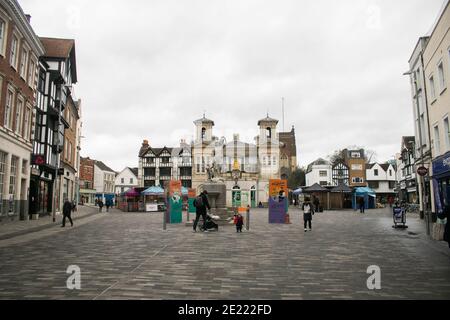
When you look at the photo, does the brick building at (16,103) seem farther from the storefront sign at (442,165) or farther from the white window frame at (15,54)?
the storefront sign at (442,165)

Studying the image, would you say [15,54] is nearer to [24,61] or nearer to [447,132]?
[24,61]

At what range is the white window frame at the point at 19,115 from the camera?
69.1ft

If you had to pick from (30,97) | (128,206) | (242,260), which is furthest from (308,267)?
(128,206)

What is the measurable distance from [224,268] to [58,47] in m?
28.3

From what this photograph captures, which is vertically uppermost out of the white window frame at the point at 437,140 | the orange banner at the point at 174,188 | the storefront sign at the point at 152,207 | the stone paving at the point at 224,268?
the white window frame at the point at 437,140

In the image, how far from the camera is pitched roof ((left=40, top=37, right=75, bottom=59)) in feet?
93.1

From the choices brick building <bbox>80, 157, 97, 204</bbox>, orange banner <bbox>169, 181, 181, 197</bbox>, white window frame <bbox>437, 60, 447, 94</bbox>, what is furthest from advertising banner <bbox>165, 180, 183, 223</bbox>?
brick building <bbox>80, 157, 97, 204</bbox>

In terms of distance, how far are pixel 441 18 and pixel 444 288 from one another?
50.1ft

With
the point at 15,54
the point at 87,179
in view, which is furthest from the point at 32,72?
the point at 87,179

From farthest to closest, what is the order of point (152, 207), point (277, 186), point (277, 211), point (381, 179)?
point (381, 179), point (152, 207), point (277, 186), point (277, 211)

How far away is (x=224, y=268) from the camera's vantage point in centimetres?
775

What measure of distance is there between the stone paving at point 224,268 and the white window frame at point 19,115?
35.0ft

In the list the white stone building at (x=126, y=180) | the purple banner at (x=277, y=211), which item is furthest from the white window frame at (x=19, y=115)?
the white stone building at (x=126, y=180)

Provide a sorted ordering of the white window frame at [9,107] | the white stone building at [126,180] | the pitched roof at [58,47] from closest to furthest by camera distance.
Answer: the white window frame at [9,107] → the pitched roof at [58,47] → the white stone building at [126,180]
